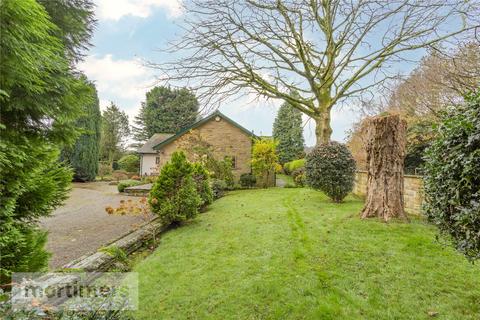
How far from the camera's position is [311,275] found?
3.98m

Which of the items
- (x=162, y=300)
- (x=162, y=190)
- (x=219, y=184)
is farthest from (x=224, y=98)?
(x=162, y=300)

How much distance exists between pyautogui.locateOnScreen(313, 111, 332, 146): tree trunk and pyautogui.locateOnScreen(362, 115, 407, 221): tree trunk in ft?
16.0

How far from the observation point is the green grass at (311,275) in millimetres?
3195

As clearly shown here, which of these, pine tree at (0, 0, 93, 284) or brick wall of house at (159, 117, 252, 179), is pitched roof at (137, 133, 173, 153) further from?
pine tree at (0, 0, 93, 284)

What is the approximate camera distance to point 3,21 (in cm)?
216

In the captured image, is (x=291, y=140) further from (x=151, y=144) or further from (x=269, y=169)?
(x=151, y=144)

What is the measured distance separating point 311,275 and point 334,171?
5994 mm

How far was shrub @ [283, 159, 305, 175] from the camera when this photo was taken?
2200cm

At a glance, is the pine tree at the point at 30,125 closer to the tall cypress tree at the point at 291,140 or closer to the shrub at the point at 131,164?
the tall cypress tree at the point at 291,140

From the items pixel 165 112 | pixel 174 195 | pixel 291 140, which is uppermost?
pixel 165 112

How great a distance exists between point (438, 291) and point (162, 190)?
646 cm

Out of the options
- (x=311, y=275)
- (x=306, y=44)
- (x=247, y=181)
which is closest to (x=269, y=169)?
(x=247, y=181)

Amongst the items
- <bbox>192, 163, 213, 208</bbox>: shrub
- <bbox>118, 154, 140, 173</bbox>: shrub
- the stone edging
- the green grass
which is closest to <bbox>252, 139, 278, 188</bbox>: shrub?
<bbox>192, 163, 213, 208</bbox>: shrub

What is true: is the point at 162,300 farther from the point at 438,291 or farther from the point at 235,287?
the point at 438,291
